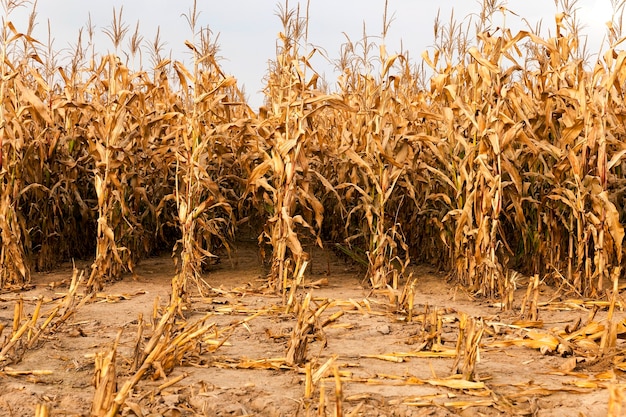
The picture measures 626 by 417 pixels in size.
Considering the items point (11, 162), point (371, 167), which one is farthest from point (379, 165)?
point (11, 162)

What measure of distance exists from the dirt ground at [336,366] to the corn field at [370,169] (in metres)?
0.34

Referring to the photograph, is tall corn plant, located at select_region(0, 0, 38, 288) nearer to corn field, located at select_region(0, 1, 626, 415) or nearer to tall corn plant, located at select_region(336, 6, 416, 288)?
corn field, located at select_region(0, 1, 626, 415)

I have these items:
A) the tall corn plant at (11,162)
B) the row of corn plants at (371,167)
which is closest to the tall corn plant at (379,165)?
the row of corn plants at (371,167)

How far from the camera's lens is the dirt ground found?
8.50ft

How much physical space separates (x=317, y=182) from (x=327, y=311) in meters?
1.91

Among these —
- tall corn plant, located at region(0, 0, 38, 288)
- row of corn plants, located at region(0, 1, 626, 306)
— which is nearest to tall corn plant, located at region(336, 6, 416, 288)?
row of corn plants, located at region(0, 1, 626, 306)

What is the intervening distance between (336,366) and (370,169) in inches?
116

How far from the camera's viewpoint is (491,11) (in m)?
5.28

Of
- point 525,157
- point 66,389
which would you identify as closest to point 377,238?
point 525,157

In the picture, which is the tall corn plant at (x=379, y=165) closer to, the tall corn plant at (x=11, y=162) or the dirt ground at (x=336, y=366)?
the dirt ground at (x=336, y=366)

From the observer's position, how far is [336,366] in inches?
99.0

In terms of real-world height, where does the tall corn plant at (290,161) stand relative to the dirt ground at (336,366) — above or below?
above

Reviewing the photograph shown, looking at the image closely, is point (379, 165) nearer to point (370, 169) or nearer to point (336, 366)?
point (370, 169)

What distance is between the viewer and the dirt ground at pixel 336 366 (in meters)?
2.59
